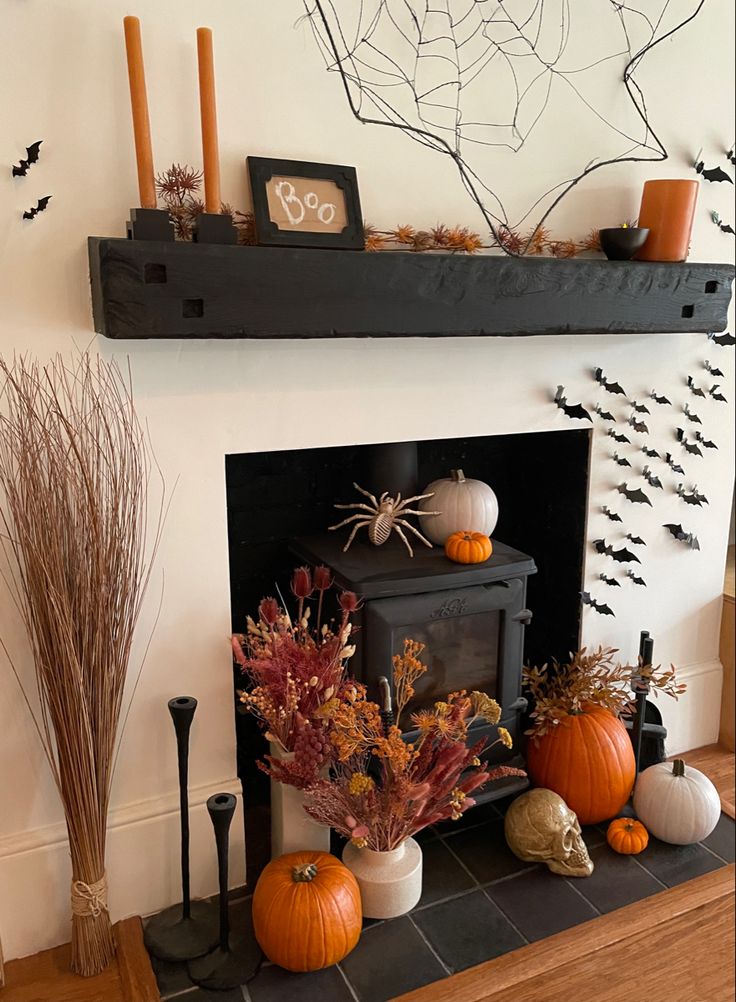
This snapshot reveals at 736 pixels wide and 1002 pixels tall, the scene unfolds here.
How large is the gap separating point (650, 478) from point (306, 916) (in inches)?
59.1

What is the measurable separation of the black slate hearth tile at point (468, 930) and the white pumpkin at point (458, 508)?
0.89 m

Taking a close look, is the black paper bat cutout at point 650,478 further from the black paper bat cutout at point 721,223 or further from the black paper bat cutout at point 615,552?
the black paper bat cutout at point 721,223

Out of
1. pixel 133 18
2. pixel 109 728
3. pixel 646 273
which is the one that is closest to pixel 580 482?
pixel 646 273

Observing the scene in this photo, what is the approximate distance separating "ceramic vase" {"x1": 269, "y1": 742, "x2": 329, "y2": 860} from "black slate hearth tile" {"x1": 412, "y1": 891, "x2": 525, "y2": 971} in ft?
0.96

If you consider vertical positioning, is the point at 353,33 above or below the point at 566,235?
above

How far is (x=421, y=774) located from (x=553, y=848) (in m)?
0.46

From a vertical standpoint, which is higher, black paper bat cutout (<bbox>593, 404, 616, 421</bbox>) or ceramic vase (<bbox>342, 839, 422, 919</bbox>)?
black paper bat cutout (<bbox>593, 404, 616, 421</bbox>)

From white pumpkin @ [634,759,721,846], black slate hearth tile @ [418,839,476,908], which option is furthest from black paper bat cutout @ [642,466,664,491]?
black slate hearth tile @ [418,839,476,908]

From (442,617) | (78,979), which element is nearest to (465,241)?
(442,617)

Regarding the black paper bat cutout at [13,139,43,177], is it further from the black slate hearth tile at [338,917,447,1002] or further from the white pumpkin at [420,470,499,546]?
the black slate hearth tile at [338,917,447,1002]

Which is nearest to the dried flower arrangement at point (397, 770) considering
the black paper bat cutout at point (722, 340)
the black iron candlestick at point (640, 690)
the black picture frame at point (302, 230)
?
the black iron candlestick at point (640, 690)

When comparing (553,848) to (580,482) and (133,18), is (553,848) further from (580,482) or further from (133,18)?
(133,18)

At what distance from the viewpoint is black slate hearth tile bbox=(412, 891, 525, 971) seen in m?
1.92

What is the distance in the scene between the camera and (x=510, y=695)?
7.38 feet
